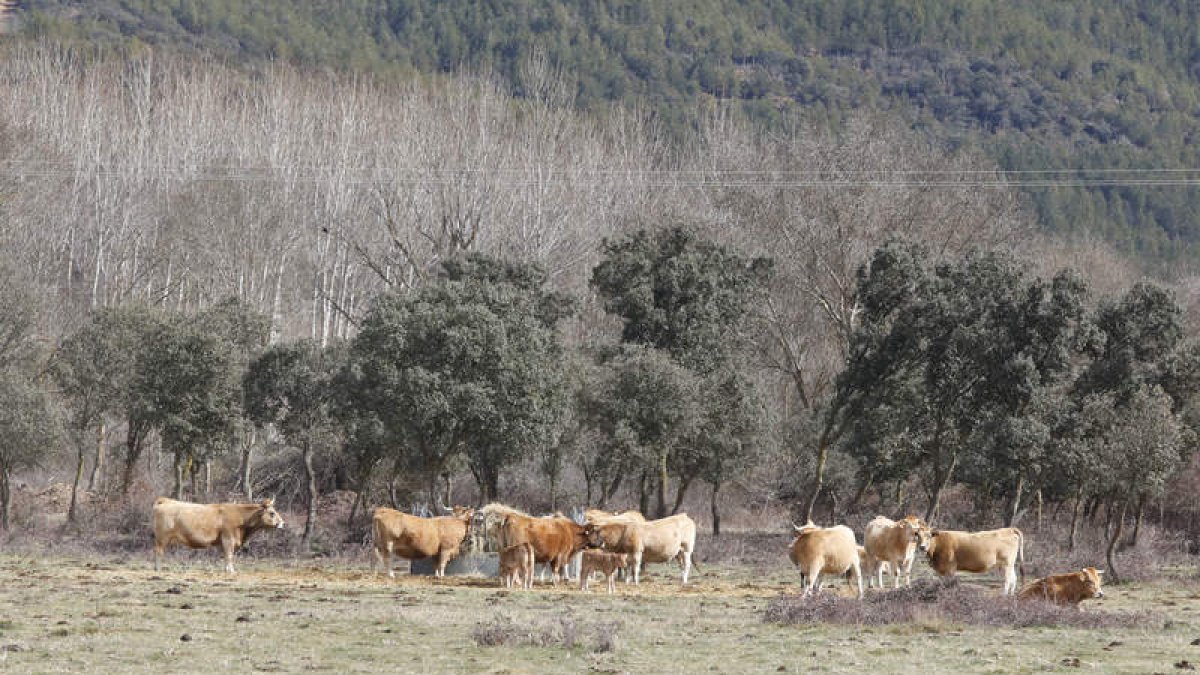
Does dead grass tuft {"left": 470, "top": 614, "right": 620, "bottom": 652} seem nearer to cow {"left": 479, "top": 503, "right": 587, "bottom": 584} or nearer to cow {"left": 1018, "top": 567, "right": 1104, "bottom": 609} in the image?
cow {"left": 1018, "top": 567, "right": 1104, "bottom": 609}

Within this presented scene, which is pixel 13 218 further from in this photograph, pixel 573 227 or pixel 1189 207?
pixel 1189 207

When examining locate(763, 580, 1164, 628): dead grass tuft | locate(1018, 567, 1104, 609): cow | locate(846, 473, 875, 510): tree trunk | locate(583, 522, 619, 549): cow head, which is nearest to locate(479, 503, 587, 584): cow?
locate(583, 522, 619, 549): cow head

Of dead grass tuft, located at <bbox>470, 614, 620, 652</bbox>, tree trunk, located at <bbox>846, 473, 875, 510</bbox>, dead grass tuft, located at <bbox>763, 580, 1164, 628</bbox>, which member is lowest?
dead grass tuft, located at <bbox>470, 614, 620, 652</bbox>

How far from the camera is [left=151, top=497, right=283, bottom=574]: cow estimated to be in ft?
116

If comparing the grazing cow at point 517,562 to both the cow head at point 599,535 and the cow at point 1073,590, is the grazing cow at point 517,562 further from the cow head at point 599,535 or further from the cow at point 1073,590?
the cow at point 1073,590

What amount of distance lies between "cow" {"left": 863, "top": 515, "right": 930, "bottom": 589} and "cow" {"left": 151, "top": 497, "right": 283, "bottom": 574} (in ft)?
42.5

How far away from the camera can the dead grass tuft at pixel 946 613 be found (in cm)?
2569

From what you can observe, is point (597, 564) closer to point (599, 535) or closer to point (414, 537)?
point (599, 535)

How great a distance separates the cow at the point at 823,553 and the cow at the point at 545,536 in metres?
5.13

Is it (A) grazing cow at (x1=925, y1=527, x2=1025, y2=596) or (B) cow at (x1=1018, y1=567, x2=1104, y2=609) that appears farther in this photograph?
(A) grazing cow at (x1=925, y1=527, x2=1025, y2=596)

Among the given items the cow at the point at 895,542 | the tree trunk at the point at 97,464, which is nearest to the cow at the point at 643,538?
the cow at the point at 895,542

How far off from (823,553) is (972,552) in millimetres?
3745

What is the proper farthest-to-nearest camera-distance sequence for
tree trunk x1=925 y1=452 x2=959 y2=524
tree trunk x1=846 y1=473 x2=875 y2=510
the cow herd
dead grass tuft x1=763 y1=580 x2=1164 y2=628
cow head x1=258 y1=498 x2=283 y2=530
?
tree trunk x1=846 y1=473 x2=875 y2=510
tree trunk x1=925 y1=452 x2=959 y2=524
cow head x1=258 y1=498 x2=283 y2=530
the cow herd
dead grass tuft x1=763 y1=580 x2=1164 y2=628

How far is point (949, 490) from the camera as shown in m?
61.1
